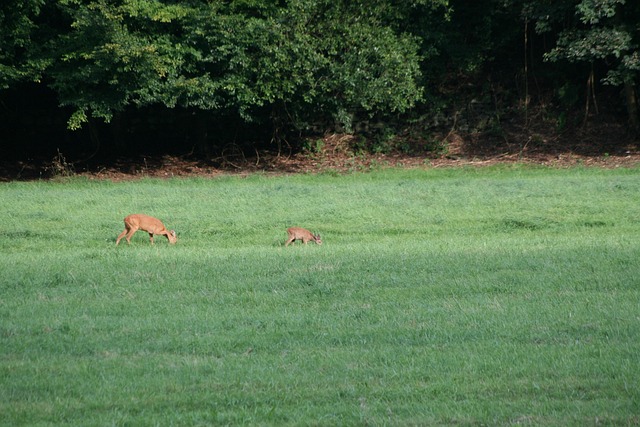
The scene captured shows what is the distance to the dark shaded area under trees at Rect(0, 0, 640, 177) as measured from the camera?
26172 mm

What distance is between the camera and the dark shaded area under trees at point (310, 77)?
26172 millimetres

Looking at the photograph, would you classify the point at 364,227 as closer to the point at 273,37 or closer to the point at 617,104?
the point at 273,37

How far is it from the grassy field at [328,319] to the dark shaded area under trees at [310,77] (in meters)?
8.18

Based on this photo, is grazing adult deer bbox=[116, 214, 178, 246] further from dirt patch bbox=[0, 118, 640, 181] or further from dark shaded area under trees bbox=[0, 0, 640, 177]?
dirt patch bbox=[0, 118, 640, 181]

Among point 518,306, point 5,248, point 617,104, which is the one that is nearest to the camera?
point 518,306

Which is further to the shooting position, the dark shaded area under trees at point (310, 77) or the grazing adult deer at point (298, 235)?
the dark shaded area under trees at point (310, 77)

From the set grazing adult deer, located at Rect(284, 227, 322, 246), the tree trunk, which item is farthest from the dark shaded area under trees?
grazing adult deer, located at Rect(284, 227, 322, 246)

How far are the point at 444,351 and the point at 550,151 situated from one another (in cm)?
2376

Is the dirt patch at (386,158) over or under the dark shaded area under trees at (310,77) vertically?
under

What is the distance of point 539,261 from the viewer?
1244 centimetres

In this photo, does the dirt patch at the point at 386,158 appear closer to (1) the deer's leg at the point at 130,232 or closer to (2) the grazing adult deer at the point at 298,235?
(1) the deer's leg at the point at 130,232

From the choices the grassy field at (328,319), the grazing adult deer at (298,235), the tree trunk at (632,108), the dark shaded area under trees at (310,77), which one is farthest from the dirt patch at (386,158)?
the grazing adult deer at (298,235)

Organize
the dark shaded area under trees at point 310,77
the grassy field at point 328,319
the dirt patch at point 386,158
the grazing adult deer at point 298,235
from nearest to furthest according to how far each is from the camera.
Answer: the grassy field at point 328,319, the grazing adult deer at point 298,235, the dark shaded area under trees at point 310,77, the dirt patch at point 386,158

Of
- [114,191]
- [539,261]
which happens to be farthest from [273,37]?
[539,261]
